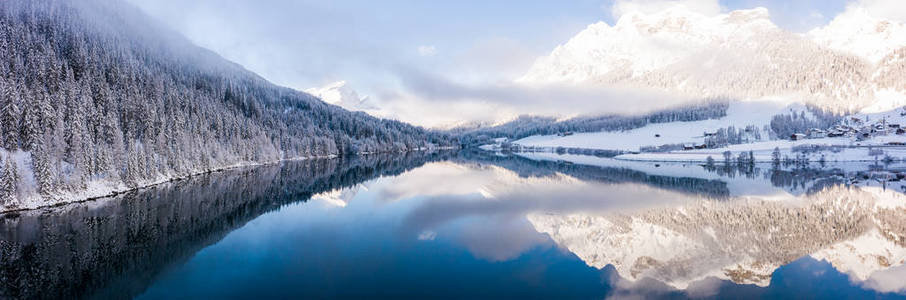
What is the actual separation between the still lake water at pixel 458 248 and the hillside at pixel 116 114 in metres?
5.72

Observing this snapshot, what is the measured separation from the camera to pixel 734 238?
2484 centimetres

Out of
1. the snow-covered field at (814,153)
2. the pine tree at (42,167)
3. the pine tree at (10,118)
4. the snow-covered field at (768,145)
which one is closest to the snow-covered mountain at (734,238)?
the pine tree at (42,167)

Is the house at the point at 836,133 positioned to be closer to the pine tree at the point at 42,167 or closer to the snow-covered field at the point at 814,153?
the snow-covered field at the point at 814,153

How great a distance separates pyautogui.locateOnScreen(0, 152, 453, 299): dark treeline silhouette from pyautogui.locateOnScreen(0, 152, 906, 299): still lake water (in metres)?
0.11

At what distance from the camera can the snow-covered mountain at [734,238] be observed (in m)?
18.9

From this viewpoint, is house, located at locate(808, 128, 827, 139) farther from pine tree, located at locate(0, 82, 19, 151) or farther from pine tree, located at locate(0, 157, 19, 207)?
pine tree, located at locate(0, 82, 19, 151)

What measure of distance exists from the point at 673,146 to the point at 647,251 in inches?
5779

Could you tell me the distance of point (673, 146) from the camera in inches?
5940

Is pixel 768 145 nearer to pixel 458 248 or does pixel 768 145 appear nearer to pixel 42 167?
pixel 458 248

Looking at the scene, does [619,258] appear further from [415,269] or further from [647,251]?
[415,269]

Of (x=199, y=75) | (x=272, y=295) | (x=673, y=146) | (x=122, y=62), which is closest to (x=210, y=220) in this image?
(x=272, y=295)

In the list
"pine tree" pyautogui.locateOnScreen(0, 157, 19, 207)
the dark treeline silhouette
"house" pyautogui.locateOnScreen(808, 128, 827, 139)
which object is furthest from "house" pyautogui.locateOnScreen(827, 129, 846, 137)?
"pine tree" pyautogui.locateOnScreen(0, 157, 19, 207)

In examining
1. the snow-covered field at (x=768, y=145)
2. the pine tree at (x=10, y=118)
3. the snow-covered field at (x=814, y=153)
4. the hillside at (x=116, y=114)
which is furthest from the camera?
the snow-covered field at (x=768, y=145)

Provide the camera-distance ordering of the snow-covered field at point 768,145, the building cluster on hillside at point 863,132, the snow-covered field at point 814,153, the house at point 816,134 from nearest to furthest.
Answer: the snow-covered field at point 814,153 → the snow-covered field at point 768,145 → the building cluster on hillside at point 863,132 → the house at point 816,134
